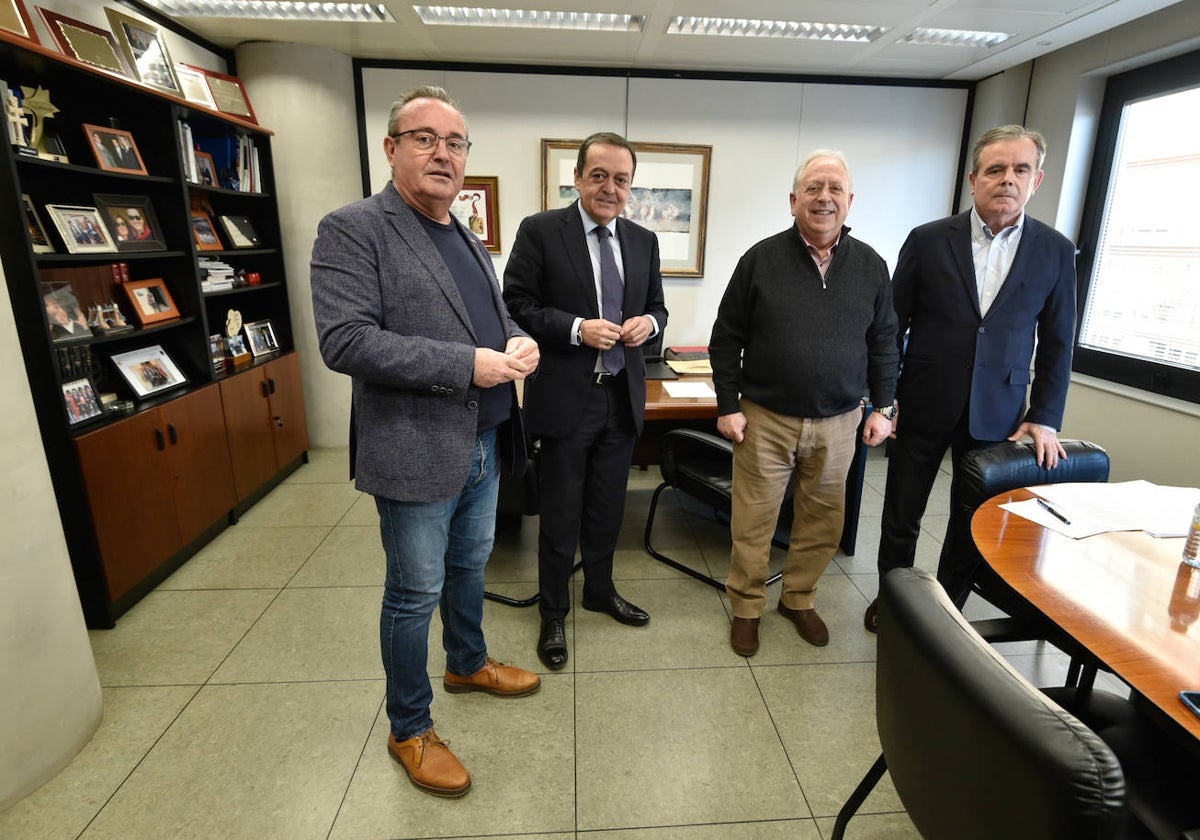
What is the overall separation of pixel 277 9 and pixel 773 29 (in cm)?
272

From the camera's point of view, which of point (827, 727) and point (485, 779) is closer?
point (485, 779)

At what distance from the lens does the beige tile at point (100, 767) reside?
157 cm

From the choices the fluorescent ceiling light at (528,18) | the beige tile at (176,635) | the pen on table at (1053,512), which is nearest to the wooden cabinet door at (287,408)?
the beige tile at (176,635)

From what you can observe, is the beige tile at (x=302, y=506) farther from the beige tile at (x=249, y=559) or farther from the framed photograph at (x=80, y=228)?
the framed photograph at (x=80, y=228)

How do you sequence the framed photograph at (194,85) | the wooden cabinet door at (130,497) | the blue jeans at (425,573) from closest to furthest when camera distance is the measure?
the blue jeans at (425,573), the wooden cabinet door at (130,497), the framed photograph at (194,85)

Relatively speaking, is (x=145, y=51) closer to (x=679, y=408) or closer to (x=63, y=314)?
(x=63, y=314)

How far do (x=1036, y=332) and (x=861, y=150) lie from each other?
108 inches

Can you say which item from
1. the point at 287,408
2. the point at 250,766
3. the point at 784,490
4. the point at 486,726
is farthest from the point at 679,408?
the point at 287,408

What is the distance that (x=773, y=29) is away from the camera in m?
3.45

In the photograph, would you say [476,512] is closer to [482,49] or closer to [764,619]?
[764,619]

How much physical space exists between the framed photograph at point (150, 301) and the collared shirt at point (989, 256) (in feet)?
11.4

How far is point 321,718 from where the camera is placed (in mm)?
1917

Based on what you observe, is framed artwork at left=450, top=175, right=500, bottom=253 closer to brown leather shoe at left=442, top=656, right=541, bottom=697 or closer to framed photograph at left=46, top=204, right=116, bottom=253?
framed photograph at left=46, top=204, right=116, bottom=253

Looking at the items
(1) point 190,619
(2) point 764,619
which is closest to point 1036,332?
(2) point 764,619
